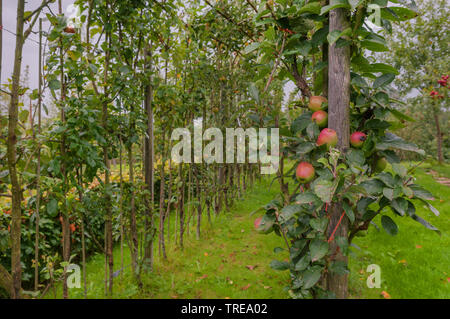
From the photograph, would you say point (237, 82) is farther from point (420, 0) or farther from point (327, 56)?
point (420, 0)

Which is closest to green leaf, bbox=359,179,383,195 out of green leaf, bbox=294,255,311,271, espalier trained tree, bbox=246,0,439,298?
espalier trained tree, bbox=246,0,439,298

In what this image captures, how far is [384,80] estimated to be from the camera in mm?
958

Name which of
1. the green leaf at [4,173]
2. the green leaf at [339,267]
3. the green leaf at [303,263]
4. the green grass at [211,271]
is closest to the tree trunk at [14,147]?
the green leaf at [4,173]

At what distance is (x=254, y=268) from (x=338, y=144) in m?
1.87

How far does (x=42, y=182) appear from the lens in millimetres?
1200

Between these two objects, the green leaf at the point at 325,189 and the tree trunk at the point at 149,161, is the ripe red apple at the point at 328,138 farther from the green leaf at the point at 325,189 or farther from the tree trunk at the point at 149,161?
the tree trunk at the point at 149,161

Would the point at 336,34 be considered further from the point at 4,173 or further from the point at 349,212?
the point at 4,173

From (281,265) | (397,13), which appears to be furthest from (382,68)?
(281,265)

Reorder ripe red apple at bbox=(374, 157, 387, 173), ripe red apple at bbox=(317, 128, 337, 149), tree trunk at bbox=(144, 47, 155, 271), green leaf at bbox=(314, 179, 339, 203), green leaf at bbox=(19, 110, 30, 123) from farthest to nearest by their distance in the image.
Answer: tree trunk at bbox=(144, 47, 155, 271) → green leaf at bbox=(19, 110, 30, 123) → ripe red apple at bbox=(374, 157, 387, 173) → ripe red apple at bbox=(317, 128, 337, 149) → green leaf at bbox=(314, 179, 339, 203)

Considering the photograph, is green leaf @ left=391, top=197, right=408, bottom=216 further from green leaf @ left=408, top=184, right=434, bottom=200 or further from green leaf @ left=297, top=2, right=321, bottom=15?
green leaf @ left=297, top=2, right=321, bottom=15

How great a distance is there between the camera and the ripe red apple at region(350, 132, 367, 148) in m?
0.95

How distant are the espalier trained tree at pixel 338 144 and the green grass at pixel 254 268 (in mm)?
993

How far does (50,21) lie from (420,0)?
11.6 metres

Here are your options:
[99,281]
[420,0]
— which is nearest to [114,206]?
[99,281]
